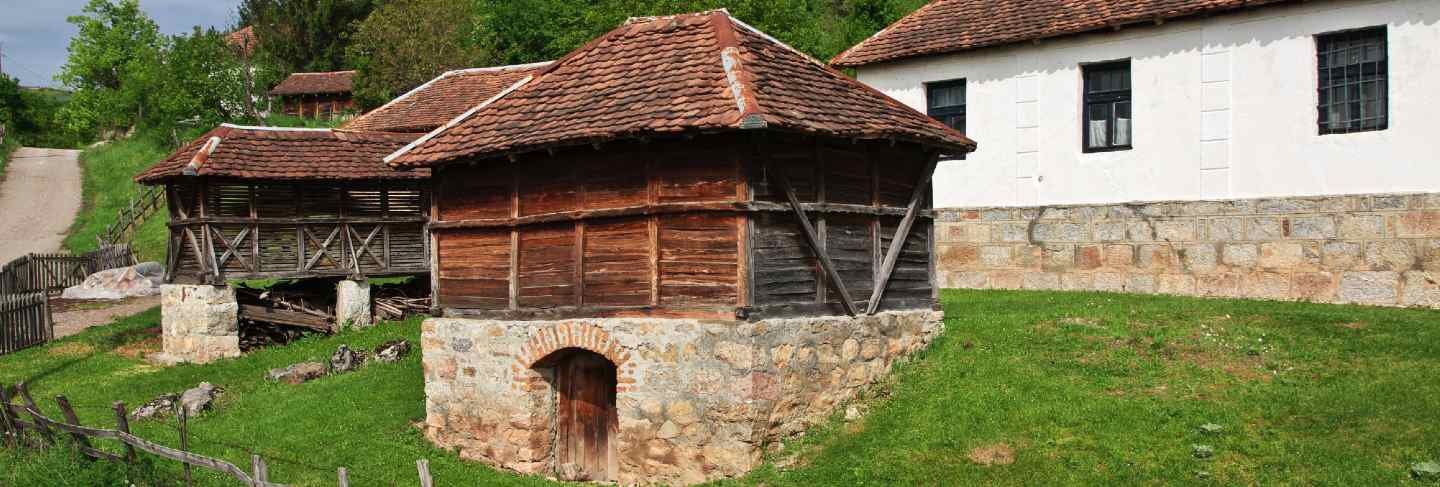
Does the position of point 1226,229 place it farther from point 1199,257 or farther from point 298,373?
point 298,373

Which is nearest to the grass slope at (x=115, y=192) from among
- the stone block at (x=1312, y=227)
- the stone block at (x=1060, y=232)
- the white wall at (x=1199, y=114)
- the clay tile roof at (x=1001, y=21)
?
the clay tile roof at (x=1001, y=21)

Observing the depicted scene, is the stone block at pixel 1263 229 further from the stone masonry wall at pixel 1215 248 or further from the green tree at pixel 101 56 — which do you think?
the green tree at pixel 101 56

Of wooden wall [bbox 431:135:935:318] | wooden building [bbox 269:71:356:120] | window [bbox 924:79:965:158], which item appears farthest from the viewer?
wooden building [bbox 269:71:356:120]

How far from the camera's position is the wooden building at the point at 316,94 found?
54844 mm

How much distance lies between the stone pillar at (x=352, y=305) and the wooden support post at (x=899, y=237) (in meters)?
12.9

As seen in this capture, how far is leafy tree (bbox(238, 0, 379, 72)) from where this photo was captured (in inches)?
2399

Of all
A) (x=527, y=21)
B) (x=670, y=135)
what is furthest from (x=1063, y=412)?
(x=527, y=21)

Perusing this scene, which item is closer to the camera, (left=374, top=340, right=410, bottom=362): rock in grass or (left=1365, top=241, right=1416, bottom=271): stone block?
(left=1365, top=241, right=1416, bottom=271): stone block

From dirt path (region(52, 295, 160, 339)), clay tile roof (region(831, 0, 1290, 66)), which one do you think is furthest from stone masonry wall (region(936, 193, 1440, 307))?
dirt path (region(52, 295, 160, 339))

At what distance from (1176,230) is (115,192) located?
39.7 metres

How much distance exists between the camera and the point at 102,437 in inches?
456

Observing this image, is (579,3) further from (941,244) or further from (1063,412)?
(1063,412)

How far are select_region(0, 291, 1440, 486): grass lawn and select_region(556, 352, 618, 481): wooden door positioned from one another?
91 centimetres

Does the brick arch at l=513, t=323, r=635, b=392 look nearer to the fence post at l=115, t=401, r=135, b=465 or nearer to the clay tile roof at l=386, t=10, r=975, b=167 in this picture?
the clay tile roof at l=386, t=10, r=975, b=167
